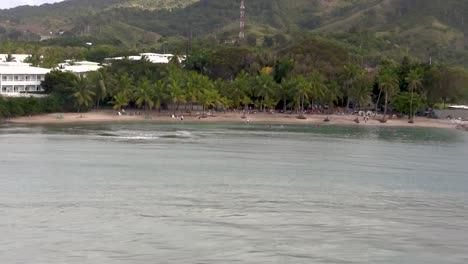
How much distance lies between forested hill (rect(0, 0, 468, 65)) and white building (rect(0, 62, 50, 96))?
174 ft

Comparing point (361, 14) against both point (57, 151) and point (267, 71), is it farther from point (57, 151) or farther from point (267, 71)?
point (57, 151)

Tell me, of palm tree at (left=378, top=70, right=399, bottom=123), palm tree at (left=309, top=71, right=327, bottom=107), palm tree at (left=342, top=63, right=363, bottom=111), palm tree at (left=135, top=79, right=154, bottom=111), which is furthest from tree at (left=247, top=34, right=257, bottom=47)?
palm tree at (left=135, top=79, right=154, bottom=111)

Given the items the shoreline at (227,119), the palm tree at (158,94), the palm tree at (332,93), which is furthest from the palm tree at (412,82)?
the palm tree at (158,94)

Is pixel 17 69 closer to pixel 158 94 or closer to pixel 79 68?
pixel 79 68

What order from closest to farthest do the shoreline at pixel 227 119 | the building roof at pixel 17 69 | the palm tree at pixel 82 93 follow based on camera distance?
the shoreline at pixel 227 119 < the palm tree at pixel 82 93 < the building roof at pixel 17 69

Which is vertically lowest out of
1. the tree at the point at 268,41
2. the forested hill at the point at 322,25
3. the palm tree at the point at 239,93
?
the palm tree at the point at 239,93

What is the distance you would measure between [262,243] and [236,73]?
65374 millimetres

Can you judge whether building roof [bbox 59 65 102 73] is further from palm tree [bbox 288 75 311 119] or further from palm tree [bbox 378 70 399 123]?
palm tree [bbox 378 70 399 123]

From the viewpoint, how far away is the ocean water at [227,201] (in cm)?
2231

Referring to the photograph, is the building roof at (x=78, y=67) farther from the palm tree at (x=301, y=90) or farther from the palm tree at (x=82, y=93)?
the palm tree at (x=301, y=90)

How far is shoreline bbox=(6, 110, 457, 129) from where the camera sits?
220 ft

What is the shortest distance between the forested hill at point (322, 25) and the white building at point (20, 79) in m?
53.1

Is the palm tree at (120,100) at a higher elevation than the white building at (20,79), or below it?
below

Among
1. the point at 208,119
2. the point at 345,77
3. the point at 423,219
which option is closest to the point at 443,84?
the point at 345,77
